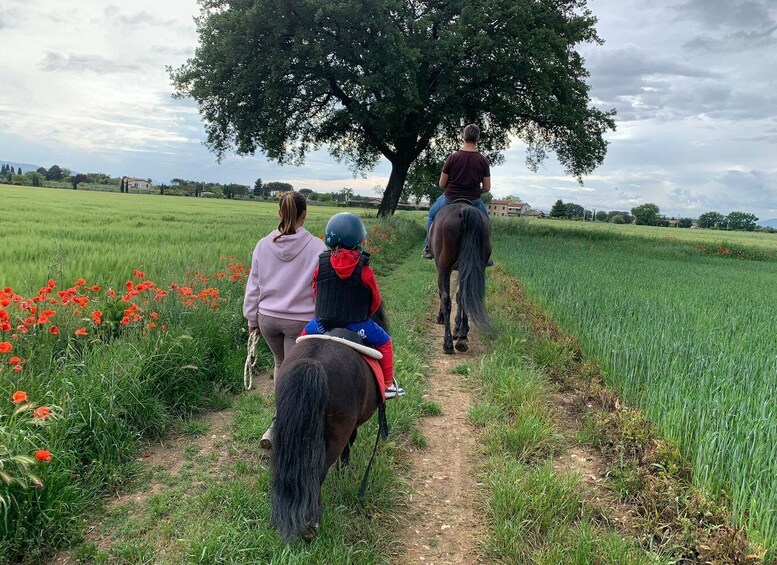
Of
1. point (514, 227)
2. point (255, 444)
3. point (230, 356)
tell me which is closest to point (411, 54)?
point (514, 227)

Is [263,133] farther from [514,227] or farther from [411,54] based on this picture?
[514,227]

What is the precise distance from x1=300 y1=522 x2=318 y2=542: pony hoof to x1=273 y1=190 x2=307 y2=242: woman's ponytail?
188 cm

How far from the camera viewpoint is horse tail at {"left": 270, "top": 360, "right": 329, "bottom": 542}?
220 centimetres

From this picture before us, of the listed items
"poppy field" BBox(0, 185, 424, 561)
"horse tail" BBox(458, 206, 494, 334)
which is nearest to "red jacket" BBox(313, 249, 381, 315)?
"poppy field" BBox(0, 185, 424, 561)

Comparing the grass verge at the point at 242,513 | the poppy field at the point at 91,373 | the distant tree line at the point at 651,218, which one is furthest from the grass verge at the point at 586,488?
the distant tree line at the point at 651,218

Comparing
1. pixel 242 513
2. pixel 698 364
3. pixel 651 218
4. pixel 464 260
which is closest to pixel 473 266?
pixel 464 260

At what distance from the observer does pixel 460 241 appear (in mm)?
6070

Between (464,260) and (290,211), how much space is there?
3129 millimetres

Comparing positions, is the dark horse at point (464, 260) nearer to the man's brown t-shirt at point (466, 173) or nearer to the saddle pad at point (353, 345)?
the man's brown t-shirt at point (466, 173)

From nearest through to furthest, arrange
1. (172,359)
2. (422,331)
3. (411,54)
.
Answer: (172,359) → (422,331) → (411,54)

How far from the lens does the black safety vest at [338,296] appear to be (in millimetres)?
2730

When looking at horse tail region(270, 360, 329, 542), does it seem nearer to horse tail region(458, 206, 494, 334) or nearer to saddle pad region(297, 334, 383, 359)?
saddle pad region(297, 334, 383, 359)

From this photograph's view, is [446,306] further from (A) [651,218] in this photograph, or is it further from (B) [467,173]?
(A) [651,218]

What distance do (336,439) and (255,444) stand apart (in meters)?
1.49
